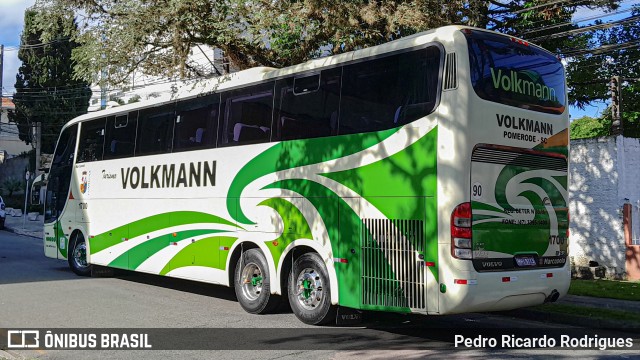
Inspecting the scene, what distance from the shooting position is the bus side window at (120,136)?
12734 mm

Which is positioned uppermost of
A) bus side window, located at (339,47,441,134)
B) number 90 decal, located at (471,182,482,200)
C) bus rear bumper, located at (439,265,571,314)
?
bus side window, located at (339,47,441,134)

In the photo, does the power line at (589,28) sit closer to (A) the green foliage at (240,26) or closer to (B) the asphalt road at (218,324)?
(A) the green foliage at (240,26)

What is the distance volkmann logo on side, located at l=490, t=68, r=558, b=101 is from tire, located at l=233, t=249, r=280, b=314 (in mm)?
4510

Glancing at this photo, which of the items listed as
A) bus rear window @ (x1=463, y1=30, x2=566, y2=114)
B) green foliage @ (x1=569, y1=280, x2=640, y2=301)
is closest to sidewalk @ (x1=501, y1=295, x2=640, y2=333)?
green foliage @ (x1=569, y1=280, x2=640, y2=301)

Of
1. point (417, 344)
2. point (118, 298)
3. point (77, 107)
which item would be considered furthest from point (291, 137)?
point (77, 107)

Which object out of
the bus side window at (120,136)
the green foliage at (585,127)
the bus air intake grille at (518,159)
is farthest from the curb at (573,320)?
the green foliage at (585,127)

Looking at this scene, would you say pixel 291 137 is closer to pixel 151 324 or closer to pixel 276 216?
pixel 276 216

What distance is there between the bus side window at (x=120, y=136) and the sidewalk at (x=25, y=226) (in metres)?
14.7

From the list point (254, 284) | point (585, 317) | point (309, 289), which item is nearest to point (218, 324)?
point (254, 284)

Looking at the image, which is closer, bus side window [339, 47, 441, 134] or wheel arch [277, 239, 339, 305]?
bus side window [339, 47, 441, 134]

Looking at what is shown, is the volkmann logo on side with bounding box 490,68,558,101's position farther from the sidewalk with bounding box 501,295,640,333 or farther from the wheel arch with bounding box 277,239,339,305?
the sidewalk with bounding box 501,295,640,333

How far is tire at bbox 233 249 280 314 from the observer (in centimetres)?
945

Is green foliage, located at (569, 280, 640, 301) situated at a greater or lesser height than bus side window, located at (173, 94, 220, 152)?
lesser

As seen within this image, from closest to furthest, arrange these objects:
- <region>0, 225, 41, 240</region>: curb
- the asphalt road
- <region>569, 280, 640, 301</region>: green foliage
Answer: the asphalt road < <region>569, 280, 640, 301</region>: green foliage < <region>0, 225, 41, 240</region>: curb
